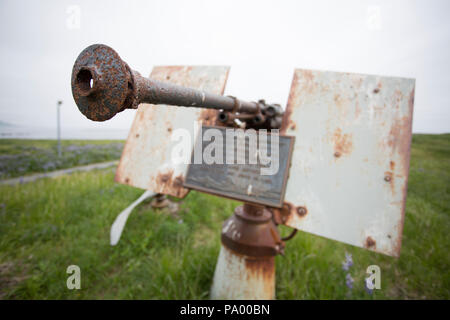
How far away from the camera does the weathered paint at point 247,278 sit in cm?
153

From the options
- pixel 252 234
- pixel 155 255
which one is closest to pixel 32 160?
pixel 155 255

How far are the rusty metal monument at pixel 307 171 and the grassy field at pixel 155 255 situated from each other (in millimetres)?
581

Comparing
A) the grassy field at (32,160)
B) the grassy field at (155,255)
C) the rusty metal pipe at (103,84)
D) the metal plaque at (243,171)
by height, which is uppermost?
the rusty metal pipe at (103,84)

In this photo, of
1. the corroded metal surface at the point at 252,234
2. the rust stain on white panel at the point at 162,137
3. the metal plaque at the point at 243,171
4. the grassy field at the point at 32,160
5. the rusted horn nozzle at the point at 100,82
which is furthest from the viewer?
the grassy field at the point at 32,160

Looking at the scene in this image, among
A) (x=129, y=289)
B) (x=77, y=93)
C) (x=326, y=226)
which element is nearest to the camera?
(x=77, y=93)

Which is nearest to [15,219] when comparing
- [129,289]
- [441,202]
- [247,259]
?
[129,289]

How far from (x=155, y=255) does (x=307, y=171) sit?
1828mm

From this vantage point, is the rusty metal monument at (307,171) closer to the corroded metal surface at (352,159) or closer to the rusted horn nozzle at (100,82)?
the corroded metal surface at (352,159)

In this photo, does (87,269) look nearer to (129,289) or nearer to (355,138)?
(129,289)

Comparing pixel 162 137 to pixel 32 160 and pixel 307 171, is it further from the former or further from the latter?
pixel 32 160

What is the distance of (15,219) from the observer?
2607mm

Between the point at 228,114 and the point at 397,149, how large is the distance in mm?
1059

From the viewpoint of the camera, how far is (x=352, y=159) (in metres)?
1.32

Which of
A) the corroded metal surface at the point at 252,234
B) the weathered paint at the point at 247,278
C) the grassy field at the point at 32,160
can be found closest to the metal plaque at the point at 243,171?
the corroded metal surface at the point at 252,234
